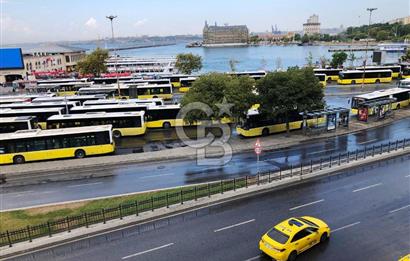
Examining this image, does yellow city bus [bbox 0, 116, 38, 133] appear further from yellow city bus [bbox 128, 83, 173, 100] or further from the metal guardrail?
yellow city bus [bbox 128, 83, 173, 100]

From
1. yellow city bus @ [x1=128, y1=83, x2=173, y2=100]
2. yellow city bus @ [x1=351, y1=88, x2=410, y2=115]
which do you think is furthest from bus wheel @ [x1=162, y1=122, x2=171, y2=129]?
yellow city bus @ [x1=351, y1=88, x2=410, y2=115]

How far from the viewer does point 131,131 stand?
38.5 metres

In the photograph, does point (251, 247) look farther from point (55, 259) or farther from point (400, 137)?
point (400, 137)

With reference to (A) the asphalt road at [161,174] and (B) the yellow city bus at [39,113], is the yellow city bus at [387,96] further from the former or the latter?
(B) the yellow city bus at [39,113]

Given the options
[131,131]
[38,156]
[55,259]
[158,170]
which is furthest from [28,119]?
[55,259]

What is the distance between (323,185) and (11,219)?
65.4 feet

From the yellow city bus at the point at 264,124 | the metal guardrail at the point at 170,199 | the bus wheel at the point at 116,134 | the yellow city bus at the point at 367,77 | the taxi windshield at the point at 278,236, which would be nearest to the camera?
the taxi windshield at the point at 278,236

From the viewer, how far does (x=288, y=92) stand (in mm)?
33875

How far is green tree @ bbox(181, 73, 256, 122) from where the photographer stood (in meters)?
34.3

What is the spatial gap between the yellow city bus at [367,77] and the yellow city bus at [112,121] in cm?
4954

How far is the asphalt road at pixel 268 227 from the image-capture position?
52.5 feet

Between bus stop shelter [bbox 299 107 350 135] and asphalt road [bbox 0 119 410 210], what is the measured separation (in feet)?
8.83

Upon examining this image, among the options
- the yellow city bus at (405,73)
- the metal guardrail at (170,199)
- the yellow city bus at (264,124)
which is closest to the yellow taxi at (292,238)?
the metal guardrail at (170,199)

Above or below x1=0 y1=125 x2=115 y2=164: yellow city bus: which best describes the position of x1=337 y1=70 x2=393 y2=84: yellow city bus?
above
